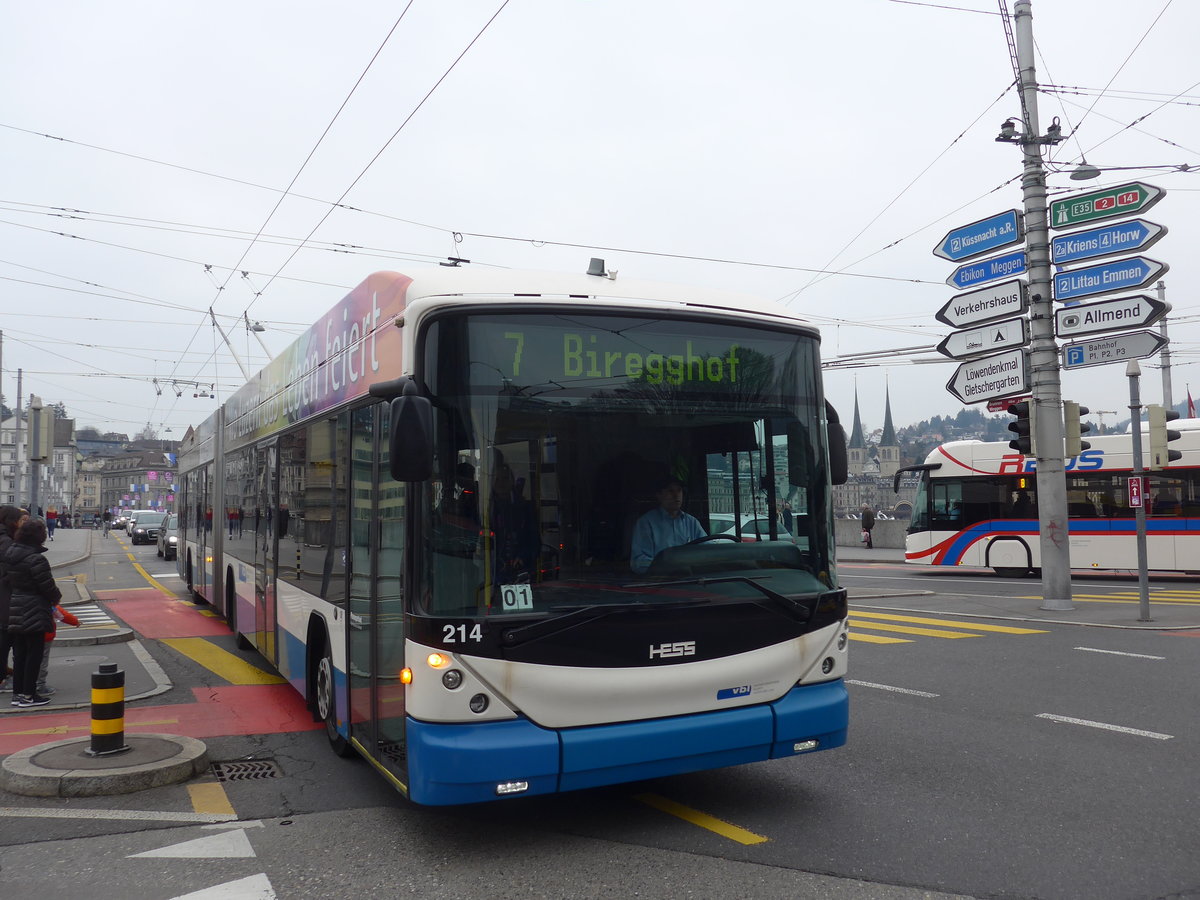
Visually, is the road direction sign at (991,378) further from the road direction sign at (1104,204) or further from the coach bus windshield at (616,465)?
the coach bus windshield at (616,465)

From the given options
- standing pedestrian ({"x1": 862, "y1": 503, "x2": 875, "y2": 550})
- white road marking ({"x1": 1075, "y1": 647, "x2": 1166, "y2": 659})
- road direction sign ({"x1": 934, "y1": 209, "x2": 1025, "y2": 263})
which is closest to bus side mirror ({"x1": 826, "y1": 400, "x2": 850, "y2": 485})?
white road marking ({"x1": 1075, "y1": 647, "x2": 1166, "y2": 659})

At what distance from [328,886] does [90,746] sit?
9.49 ft

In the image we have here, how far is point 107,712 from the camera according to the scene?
6.36m

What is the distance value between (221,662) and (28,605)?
124 inches

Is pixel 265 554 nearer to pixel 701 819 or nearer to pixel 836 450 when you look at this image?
pixel 701 819

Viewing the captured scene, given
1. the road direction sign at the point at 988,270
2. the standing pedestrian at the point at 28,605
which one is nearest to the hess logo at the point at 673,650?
the standing pedestrian at the point at 28,605

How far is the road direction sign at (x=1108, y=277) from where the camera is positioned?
1524 cm

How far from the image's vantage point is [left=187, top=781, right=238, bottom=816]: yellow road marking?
5762 millimetres

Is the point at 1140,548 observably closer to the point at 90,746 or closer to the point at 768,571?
the point at 768,571

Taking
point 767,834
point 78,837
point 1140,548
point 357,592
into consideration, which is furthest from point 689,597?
point 1140,548

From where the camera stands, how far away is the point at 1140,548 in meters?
14.5

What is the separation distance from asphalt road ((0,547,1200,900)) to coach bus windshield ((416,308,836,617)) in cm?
120

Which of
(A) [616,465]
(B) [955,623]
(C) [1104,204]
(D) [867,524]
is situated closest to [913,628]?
(B) [955,623]

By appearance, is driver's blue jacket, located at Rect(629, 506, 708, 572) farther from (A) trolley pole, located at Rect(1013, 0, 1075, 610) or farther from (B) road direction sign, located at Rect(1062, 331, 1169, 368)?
(A) trolley pole, located at Rect(1013, 0, 1075, 610)
